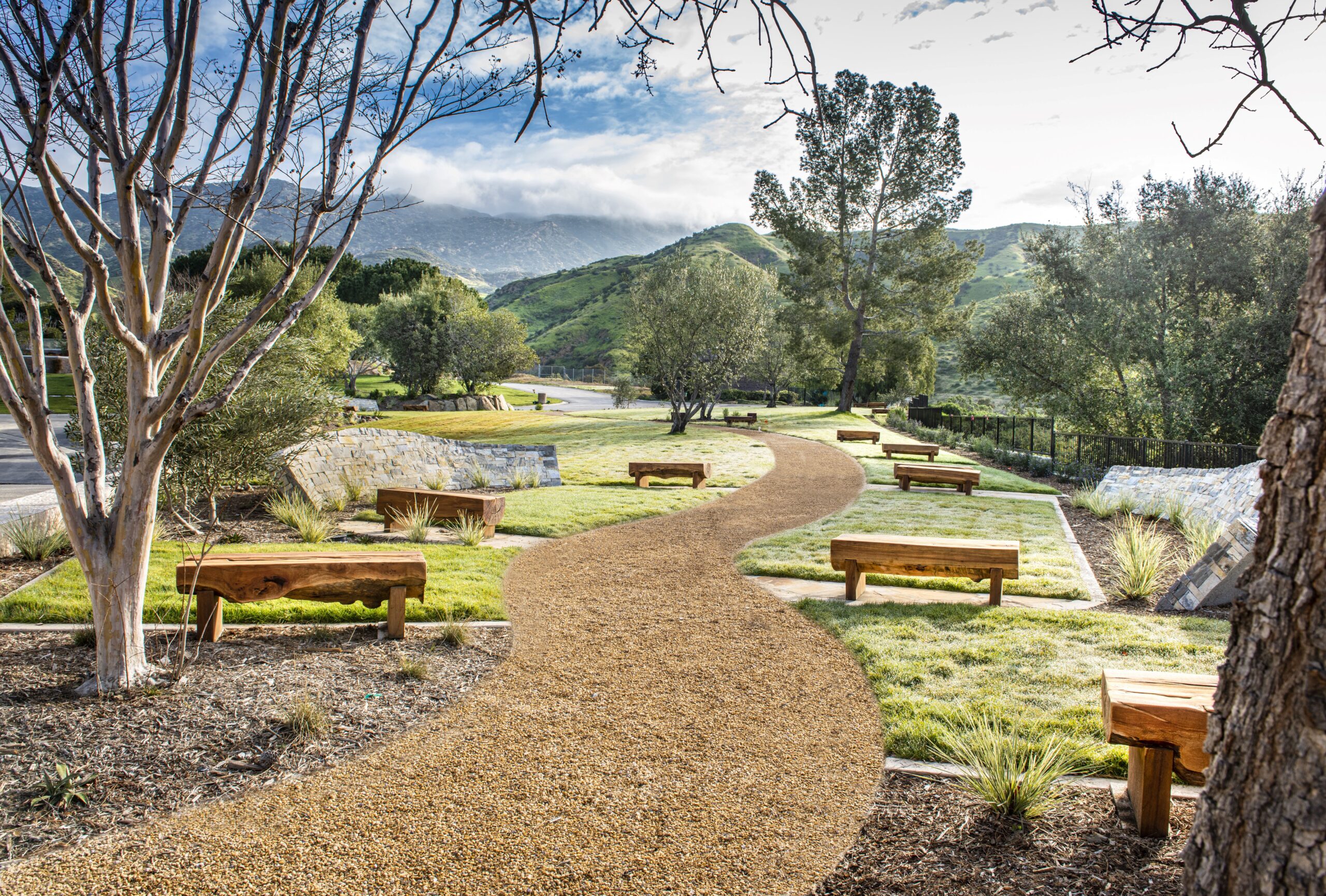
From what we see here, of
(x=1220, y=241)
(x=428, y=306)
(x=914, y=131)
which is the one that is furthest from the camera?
(x=428, y=306)

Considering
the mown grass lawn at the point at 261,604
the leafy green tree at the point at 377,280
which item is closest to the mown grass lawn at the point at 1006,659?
the mown grass lawn at the point at 261,604

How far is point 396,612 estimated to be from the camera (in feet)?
18.1

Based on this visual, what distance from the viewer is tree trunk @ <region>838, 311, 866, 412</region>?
114 ft

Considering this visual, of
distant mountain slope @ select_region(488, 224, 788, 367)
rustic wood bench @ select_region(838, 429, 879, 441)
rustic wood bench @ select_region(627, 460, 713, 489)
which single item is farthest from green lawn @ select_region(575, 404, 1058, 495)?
distant mountain slope @ select_region(488, 224, 788, 367)

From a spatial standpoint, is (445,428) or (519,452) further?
(445,428)

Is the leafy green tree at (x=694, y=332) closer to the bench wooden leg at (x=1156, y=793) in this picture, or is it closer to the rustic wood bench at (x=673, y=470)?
the rustic wood bench at (x=673, y=470)

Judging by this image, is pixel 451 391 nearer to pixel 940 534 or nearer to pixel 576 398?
pixel 576 398

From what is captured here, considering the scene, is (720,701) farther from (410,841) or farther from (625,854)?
(410,841)

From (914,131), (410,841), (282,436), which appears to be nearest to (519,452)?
(282,436)

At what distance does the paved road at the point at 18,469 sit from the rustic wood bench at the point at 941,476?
43.8 ft

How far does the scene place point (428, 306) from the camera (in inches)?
1727

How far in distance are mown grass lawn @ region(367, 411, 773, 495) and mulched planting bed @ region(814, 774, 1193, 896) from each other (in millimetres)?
11478

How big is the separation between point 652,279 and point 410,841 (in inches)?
1073

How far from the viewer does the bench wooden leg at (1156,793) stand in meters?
3.06
